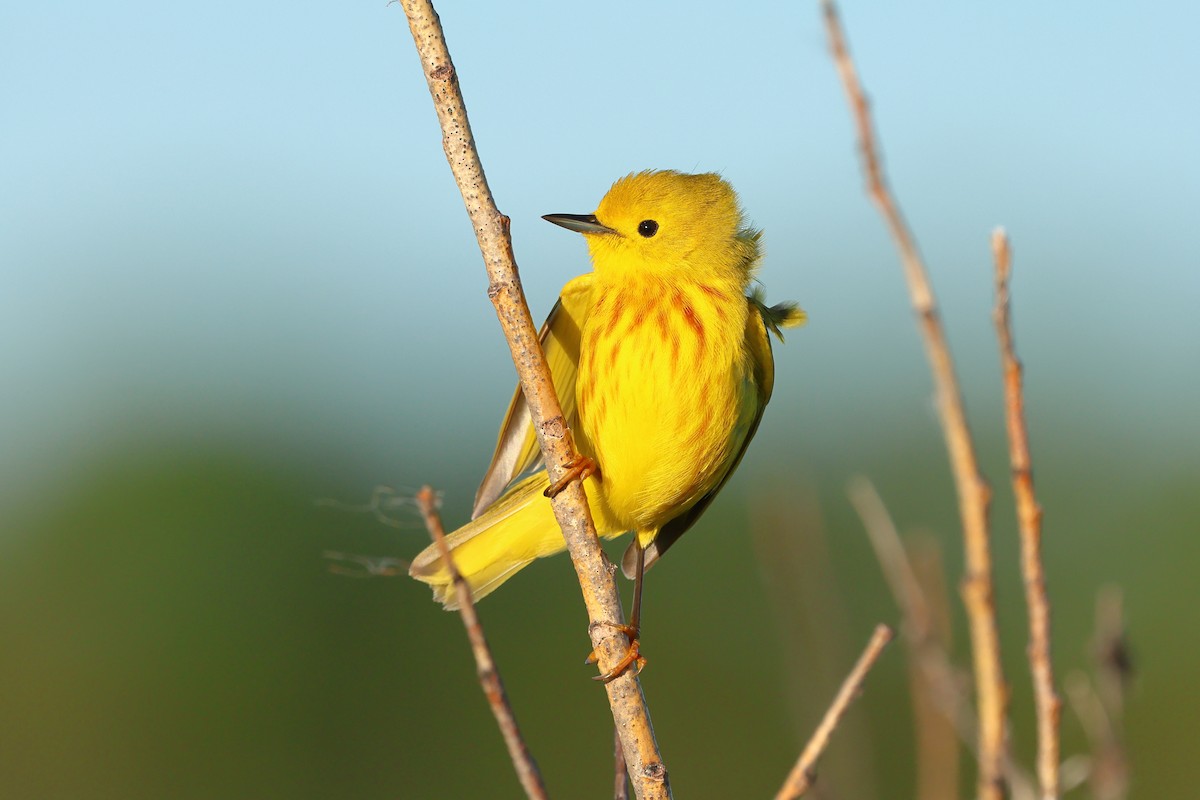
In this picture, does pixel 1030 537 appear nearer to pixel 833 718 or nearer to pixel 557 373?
pixel 833 718

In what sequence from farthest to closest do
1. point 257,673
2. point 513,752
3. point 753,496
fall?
point 257,673
point 753,496
point 513,752

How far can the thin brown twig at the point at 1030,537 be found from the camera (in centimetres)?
175

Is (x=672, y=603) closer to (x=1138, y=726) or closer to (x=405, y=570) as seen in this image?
(x=1138, y=726)

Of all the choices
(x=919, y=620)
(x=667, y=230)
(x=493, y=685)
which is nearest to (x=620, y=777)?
(x=493, y=685)

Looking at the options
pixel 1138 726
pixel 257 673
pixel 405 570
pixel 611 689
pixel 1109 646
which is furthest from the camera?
pixel 257 673

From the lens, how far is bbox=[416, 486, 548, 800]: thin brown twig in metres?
2.31

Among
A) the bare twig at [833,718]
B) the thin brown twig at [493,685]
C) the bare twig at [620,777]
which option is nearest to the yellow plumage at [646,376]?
the bare twig at [620,777]

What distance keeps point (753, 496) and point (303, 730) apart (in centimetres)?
1090

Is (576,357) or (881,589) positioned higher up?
(576,357)

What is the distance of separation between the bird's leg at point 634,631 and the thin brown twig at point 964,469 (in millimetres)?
1472

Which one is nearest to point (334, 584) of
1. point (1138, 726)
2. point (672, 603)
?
point (672, 603)

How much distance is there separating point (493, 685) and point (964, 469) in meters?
1.12

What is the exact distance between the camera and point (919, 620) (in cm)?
226

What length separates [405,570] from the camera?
3.41 meters
